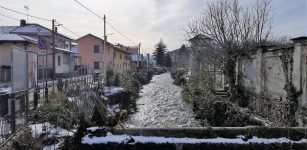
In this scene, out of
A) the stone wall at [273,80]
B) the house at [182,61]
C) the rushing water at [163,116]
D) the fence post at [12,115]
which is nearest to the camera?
the fence post at [12,115]

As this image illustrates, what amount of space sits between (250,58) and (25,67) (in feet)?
33.7

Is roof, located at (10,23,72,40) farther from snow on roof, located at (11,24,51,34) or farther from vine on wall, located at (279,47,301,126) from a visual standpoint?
vine on wall, located at (279,47,301,126)

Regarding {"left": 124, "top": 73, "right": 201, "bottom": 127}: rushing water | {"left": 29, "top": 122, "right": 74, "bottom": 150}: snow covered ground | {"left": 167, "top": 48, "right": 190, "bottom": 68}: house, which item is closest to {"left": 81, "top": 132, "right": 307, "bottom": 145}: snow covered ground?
{"left": 29, "top": 122, "right": 74, "bottom": 150}: snow covered ground

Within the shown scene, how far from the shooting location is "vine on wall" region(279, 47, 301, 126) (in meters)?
9.48

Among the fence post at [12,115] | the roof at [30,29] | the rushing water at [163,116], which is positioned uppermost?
the roof at [30,29]

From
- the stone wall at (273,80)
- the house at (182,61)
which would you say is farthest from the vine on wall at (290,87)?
the house at (182,61)

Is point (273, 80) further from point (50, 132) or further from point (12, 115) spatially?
point (12, 115)

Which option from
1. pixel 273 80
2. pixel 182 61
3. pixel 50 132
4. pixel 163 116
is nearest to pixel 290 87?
pixel 273 80

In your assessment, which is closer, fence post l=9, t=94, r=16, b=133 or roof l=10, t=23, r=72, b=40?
fence post l=9, t=94, r=16, b=133

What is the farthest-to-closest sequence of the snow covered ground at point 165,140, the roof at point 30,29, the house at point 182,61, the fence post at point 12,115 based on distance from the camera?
the house at point 182,61, the roof at point 30,29, the snow covered ground at point 165,140, the fence post at point 12,115

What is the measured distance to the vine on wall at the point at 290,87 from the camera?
948cm

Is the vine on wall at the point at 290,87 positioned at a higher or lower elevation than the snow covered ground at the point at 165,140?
higher

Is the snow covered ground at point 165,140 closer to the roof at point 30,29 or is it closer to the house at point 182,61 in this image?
the house at point 182,61

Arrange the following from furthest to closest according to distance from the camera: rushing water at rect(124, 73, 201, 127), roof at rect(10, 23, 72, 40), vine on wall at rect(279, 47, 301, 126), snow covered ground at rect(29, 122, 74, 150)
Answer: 1. roof at rect(10, 23, 72, 40)
2. rushing water at rect(124, 73, 201, 127)
3. vine on wall at rect(279, 47, 301, 126)
4. snow covered ground at rect(29, 122, 74, 150)
